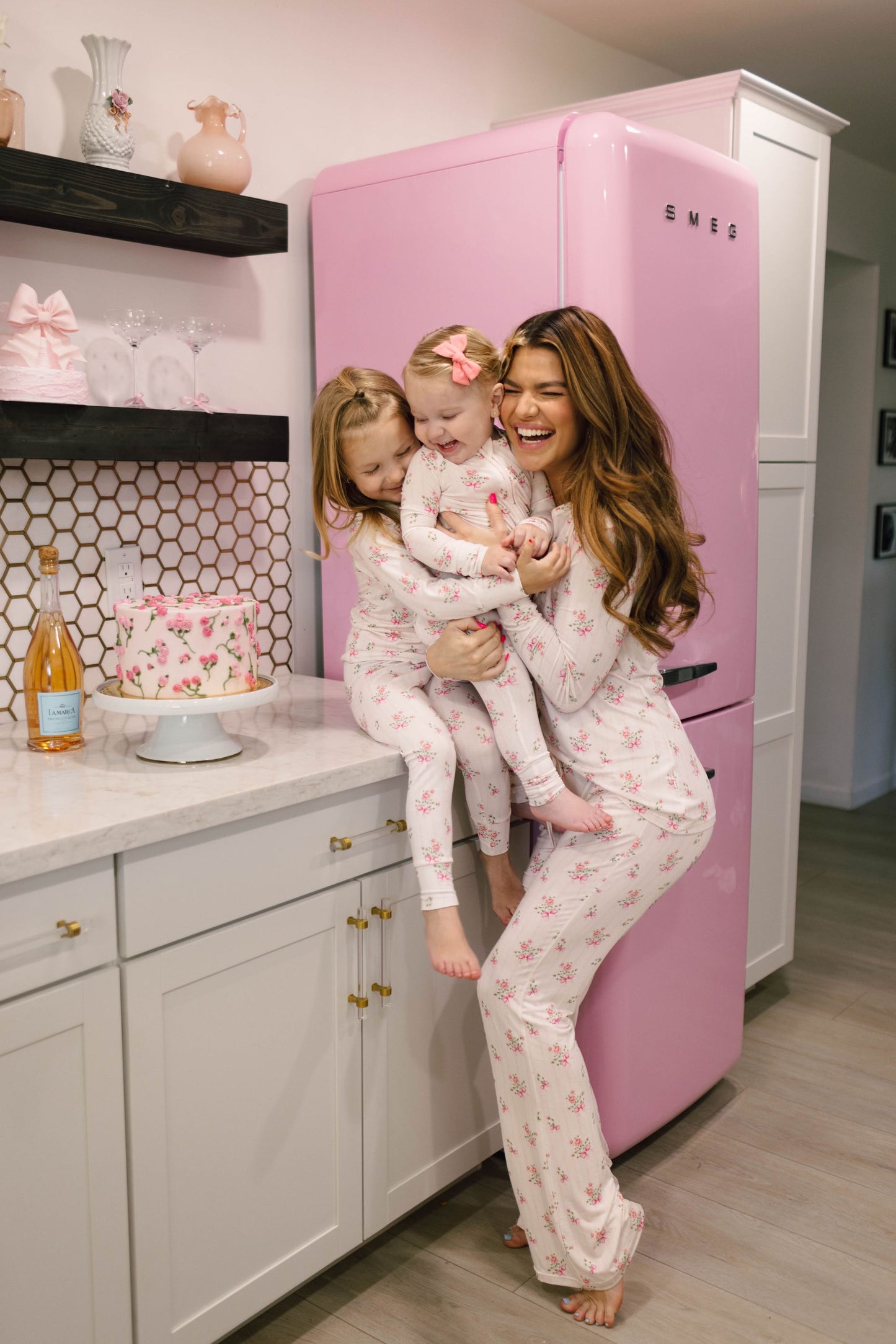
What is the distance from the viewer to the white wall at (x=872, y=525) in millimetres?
4348

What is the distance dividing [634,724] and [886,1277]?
1.03m

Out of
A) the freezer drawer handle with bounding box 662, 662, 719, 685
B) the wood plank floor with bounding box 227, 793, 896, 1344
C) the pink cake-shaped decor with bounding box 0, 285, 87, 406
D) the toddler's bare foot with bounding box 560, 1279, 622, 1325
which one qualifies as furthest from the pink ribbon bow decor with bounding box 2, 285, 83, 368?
the toddler's bare foot with bounding box 560, 1279, 622, 1325

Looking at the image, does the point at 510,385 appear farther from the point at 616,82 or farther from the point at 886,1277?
the point at 616,82

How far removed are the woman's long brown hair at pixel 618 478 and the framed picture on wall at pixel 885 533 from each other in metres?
3.27

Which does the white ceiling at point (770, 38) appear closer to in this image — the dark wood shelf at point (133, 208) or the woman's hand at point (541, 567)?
the dark wood shelf at point (133, 208)

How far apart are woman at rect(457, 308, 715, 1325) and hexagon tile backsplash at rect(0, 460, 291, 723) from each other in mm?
722

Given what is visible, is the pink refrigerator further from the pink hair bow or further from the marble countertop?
the marble countertop

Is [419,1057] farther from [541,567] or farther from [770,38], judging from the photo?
[770,38]

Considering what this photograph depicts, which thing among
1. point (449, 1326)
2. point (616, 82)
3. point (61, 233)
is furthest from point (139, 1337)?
point (616, 82)

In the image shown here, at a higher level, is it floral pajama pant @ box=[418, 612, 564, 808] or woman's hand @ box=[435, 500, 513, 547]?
woman's hand @ box=[435, 500, 513, 547]

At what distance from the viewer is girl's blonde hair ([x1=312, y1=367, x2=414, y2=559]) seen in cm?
177

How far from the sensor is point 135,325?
1960 millimetres

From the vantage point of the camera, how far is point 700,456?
2.19 m

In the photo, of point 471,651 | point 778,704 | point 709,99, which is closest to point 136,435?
point 471,651
